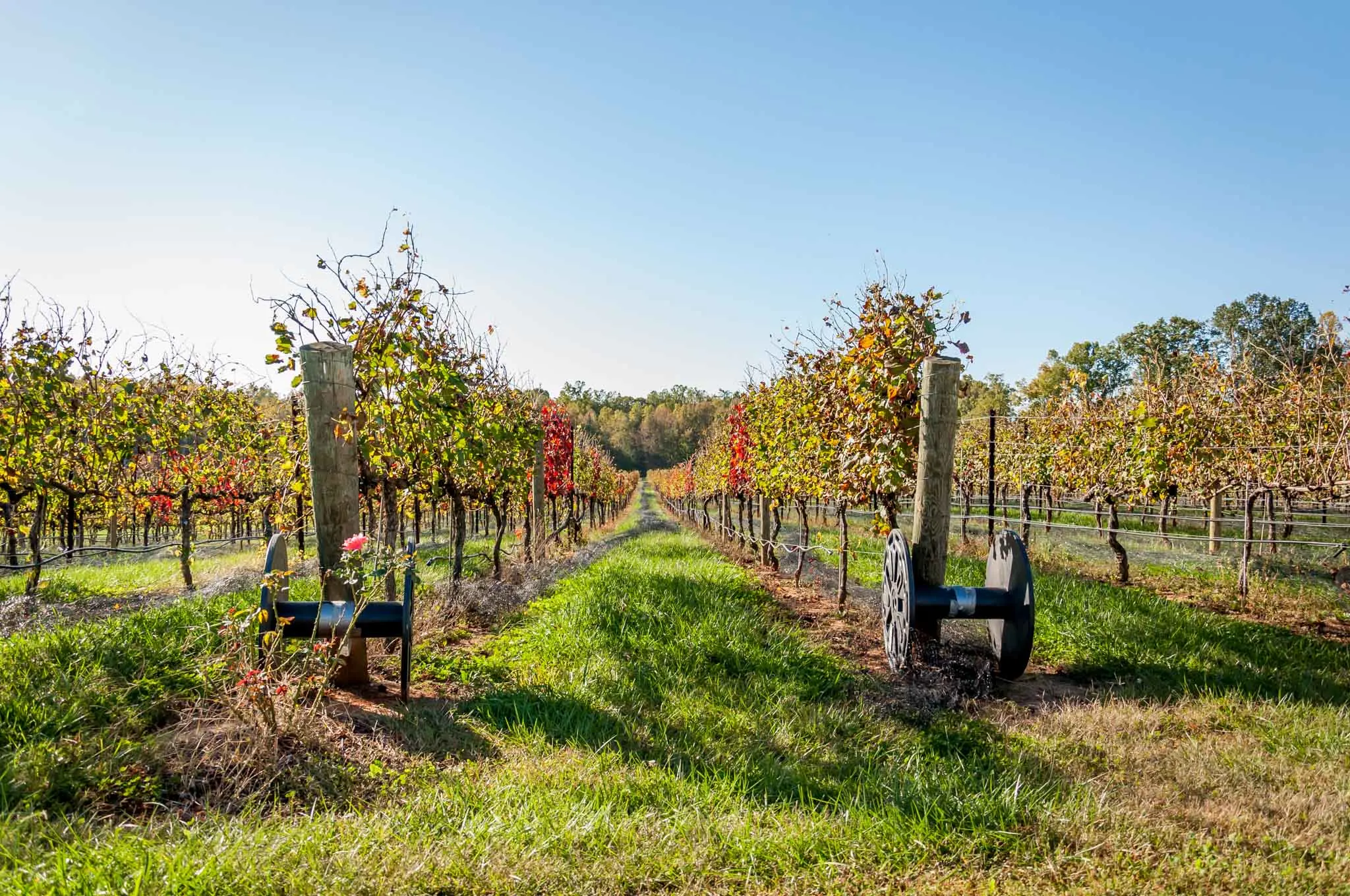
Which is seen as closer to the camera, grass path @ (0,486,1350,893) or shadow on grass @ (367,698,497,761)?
grass path @ (0,486,1350,893)

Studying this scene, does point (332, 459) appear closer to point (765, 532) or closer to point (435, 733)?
point (435, 733)

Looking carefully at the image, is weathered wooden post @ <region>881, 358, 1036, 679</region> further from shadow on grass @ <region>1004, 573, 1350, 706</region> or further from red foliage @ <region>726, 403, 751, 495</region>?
red foliage @ <region>726, 403, 751, 495</region>

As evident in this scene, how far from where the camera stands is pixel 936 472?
478cm

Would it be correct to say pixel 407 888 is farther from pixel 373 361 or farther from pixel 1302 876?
pixel 373 361

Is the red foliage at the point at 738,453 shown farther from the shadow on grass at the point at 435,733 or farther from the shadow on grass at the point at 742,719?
the shadow on grass at the point at 435,733

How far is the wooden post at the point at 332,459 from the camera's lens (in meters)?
4.16

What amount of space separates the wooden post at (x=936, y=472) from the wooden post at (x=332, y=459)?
3.78m

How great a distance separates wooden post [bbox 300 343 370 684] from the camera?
4.16 metres

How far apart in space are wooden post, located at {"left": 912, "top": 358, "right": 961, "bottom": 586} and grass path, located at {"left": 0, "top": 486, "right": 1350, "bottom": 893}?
959 mm

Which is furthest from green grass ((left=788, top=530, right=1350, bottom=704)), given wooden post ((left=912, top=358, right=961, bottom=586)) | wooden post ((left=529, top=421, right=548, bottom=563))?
wooden post ((left=529, top=421, right=548, bottom=563))

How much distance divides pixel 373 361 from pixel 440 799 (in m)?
3.46

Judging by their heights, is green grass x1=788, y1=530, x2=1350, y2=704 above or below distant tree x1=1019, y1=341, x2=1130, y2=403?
below

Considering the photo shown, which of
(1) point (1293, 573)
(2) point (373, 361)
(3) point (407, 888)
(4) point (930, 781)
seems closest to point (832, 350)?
(2) point (373, 361)

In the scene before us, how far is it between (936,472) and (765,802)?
2.87 m
